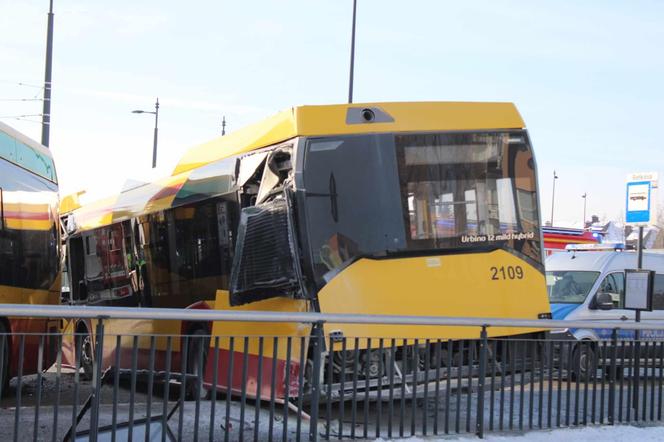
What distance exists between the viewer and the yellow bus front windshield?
29.5 feet

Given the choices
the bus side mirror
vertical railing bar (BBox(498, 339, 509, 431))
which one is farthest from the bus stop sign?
vertical railing bar (BBox(498, 339, 509, 431))

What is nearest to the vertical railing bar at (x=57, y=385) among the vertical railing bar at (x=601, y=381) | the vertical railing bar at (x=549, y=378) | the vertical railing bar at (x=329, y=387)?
the vertical railing bar at (x=329, y=387)

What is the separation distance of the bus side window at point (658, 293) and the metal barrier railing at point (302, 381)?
6813 mm

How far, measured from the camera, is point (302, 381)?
6.86m

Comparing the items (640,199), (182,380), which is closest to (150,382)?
(182,380)

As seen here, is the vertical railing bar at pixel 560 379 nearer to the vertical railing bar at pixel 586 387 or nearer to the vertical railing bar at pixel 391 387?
the vertical railing bar at pixel 586 387

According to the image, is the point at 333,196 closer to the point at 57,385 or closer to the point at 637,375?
the point at 637,375

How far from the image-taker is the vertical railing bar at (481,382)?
7465 mm

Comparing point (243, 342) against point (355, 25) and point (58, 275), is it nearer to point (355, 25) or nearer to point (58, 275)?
point (58, 275)

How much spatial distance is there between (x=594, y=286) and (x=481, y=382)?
735 centimetres

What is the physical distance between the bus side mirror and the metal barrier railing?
17.7ft

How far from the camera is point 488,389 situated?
25.1ft

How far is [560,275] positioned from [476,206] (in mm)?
5935

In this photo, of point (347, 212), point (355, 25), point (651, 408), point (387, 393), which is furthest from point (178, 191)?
point (355, 25)
